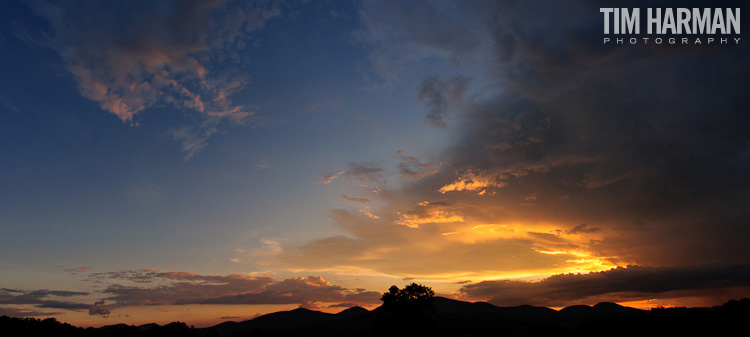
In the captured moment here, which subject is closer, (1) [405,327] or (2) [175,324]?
(1) [405,327]

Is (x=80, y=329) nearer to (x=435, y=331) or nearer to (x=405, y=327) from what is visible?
(x=405, y=327)

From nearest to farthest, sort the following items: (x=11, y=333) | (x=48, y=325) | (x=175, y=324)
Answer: (x=11, y=333), (x=48, y=325), (x=175, y=324)

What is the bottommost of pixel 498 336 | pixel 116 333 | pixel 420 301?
pixel 498 336

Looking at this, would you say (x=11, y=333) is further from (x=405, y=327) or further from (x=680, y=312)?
(x=680, y=312)

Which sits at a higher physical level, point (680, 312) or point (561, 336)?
point (680, 312)

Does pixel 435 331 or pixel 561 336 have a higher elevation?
pixel 435 331

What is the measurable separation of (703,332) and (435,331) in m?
60.7

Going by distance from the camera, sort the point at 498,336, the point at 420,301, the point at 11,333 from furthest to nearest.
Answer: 1. the point at 498,336
2. the point at 420,301
3. the point at 11,333

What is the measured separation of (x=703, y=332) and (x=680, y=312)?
28147 mm

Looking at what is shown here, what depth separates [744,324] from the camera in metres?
88.0

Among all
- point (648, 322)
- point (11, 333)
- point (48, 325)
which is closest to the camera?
point (11, 333)

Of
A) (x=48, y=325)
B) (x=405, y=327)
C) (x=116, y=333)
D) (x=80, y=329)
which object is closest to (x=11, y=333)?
(x=48, y=325)

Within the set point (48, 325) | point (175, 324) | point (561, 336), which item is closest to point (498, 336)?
point (561, 336)

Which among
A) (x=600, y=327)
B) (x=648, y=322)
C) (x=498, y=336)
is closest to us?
(x=648, y=322)
